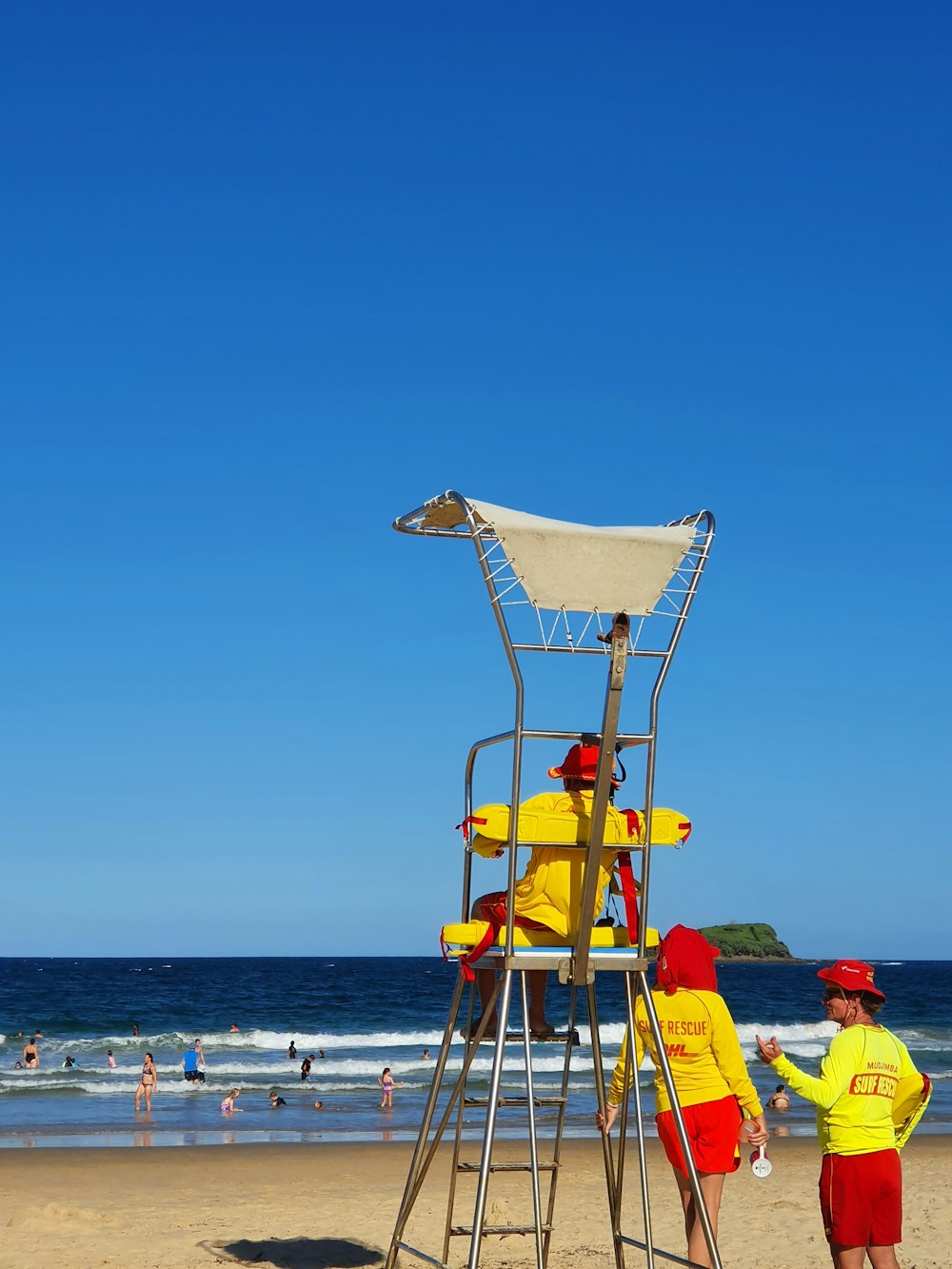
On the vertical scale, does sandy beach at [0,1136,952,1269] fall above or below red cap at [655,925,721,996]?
below

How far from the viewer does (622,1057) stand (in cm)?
589

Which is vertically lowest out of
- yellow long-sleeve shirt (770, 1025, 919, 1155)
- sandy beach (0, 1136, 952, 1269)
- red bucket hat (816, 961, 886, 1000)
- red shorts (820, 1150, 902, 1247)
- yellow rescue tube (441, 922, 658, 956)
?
sandy beach (0, 1136, 952, 1269)

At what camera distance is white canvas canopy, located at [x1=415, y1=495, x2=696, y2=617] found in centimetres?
513

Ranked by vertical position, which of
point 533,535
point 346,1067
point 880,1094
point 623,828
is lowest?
point 346,1067

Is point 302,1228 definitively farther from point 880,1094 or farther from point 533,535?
point 533,535

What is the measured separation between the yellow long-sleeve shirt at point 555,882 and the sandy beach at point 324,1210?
4000 mm

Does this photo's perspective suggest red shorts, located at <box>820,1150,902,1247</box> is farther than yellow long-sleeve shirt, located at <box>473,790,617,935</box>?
Yes

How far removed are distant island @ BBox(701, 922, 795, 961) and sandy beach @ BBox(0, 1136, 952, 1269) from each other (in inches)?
4910

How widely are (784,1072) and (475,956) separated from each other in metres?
1.31

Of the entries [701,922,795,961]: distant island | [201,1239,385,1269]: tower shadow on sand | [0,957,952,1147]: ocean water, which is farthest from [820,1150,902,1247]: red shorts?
[701,922,795,961]: distant island

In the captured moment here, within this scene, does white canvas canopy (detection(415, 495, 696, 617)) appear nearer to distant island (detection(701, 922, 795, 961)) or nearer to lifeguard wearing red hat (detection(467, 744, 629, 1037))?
lifeguard wearing red hat (detection(467, 744, 629, 1037))

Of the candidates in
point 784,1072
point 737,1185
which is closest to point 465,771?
point 784,1072

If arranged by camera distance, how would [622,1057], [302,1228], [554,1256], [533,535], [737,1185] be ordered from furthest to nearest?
1. [737,1185]
2. [302,1228]
3. [554,1256]
4. [622,1057]
5. [533,535]

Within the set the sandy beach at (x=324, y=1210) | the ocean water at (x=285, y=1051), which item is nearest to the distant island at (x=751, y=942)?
the ocean water at (x=285, y=1051)
